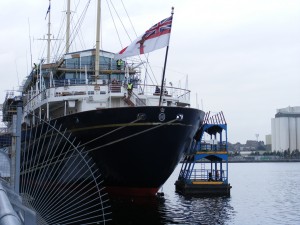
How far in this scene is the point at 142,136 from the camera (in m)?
24.6

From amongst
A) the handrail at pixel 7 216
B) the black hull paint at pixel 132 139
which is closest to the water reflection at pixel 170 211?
the black hull paint at pixel 132 139

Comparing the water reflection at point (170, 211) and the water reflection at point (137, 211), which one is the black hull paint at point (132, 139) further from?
the water reflection at point (170, 211)

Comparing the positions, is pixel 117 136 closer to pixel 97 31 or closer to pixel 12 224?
pixel 97 31

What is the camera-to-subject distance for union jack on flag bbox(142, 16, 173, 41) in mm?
22844

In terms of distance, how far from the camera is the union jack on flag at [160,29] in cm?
2284

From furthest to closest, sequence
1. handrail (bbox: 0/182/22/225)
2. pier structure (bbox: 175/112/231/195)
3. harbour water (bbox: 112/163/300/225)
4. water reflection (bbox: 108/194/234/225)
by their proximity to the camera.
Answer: pier structure (bbox: 175/112/231/195) → harbour water (bbox: 112/163/300/225) → water reflection (bbox: 108/194/234/225) → handrail (bbox: 0/182/22/225)

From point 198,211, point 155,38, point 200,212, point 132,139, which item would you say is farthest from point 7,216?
point 198,211

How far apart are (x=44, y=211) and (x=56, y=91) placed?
62.1 feet

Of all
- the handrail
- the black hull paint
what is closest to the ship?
the black hull paint

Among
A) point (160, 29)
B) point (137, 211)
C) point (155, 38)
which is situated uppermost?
point (160, 29)

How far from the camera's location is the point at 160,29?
75.6 feet

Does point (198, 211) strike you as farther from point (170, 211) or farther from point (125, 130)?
point (125, 130)

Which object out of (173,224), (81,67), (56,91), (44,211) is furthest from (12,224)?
(81,67)

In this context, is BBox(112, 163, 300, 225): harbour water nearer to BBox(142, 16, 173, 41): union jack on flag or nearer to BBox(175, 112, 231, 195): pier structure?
BBox(175, 112, 231, 195): pier structure
